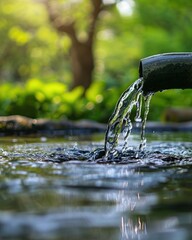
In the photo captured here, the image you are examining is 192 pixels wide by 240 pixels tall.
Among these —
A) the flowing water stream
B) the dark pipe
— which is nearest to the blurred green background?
the dark pipe

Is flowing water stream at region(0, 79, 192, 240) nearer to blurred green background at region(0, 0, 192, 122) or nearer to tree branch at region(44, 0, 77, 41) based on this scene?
blurred green background at region(0, 0, 192, 122)

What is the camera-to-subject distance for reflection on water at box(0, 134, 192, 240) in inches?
86.0

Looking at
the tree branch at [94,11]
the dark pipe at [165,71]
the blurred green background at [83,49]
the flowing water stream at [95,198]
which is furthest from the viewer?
the tree branch at [94,11]

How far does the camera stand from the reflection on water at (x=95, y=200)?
7.17ft

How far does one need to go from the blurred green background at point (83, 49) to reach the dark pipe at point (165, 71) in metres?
7.99

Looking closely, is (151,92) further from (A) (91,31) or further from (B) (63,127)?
(A) (91,31)

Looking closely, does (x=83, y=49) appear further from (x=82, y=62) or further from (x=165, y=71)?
(x=165, y=71)

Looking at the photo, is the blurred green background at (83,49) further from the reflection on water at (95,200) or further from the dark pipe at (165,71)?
the reflection on water at (95,200)

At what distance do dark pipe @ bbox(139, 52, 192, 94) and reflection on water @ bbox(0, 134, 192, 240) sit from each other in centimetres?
91

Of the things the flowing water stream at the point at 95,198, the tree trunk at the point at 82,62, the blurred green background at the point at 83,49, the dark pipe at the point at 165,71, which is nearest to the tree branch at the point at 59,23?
the blurred green background at the point at 83,49

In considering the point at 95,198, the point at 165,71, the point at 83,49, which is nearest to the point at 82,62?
the point at 83,49

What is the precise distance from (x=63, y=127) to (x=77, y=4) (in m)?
12.5

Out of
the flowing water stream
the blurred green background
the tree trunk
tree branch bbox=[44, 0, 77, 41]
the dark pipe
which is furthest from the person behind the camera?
the tree trunk

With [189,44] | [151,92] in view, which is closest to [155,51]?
[189,44]
